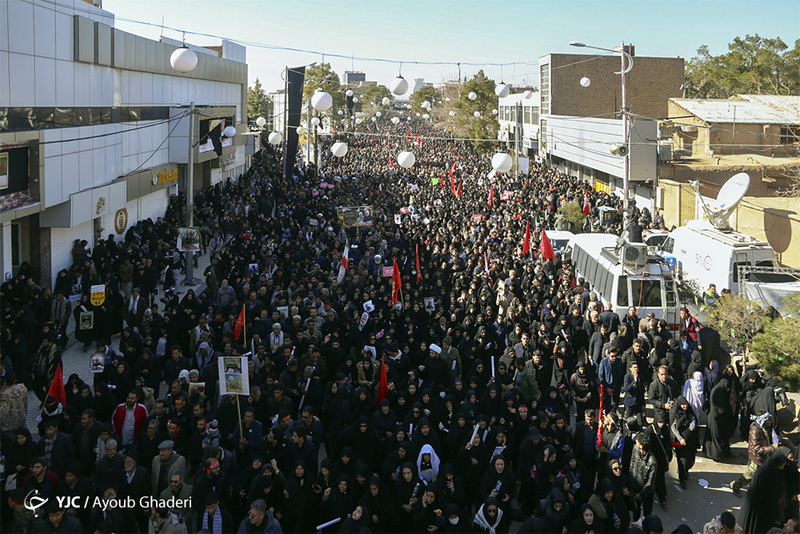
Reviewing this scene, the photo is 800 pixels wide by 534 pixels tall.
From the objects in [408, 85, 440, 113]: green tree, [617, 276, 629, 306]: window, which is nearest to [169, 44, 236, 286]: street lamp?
[617, 276, 629, 306]: window

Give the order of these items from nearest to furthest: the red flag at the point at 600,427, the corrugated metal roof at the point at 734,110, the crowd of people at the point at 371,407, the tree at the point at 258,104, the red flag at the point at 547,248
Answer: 1. the crowd of people at the point at 371,407
2. the red flag at the point at 600,427
3. the red flag at the point at 547,248
4. the corrugated metal roof at the point at 734,110
5. the tree at the point at 258,104

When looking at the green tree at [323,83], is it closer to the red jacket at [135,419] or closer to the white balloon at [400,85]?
the white balloon at [400,85]

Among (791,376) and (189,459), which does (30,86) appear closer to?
(189,459)

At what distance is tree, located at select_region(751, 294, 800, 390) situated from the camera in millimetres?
10328

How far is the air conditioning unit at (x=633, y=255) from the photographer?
1397 cm

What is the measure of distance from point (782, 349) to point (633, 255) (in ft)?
13.1

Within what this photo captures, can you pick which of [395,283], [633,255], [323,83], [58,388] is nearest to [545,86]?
[323,83]

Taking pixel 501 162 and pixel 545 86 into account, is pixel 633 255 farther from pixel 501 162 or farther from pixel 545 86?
pixel 545 86

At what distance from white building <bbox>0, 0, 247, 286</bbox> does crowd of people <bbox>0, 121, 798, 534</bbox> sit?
4.69 feet

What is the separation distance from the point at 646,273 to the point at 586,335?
189 cm

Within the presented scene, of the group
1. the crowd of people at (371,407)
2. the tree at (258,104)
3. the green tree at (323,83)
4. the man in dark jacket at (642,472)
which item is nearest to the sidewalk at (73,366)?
the crowd of people at (371,407)

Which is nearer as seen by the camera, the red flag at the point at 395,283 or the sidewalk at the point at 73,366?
the sidewalk at the point at 73,366

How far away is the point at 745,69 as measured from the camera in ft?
168

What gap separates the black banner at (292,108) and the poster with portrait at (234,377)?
2128cm
